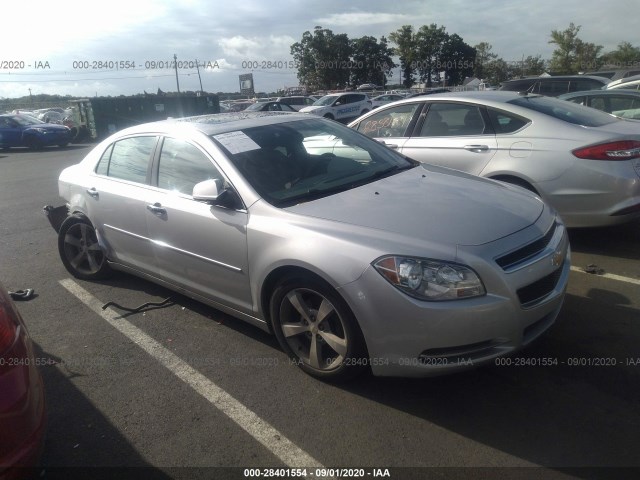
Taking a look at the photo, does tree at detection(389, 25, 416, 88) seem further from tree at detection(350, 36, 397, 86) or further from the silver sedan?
the silver sedan

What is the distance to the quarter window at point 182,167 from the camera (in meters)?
3.76

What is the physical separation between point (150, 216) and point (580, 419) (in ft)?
10.5

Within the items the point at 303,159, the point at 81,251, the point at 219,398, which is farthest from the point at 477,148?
the point at 81,251

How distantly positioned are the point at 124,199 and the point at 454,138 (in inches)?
135

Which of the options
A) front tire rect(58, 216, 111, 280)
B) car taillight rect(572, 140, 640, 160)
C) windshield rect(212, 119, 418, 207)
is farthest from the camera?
front tire rect(58, 216, 111, 280)

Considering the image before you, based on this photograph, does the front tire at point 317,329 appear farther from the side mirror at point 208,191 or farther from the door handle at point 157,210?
the door handle at point 157,210

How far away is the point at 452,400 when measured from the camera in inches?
118

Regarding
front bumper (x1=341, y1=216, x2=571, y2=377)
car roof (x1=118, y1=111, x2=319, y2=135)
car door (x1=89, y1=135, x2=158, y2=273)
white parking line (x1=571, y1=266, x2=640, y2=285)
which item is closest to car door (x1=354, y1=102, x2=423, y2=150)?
car roof (x1=118, y1=111, x2=319, y2=135)

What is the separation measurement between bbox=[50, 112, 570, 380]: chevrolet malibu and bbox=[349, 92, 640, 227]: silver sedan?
4.56ft

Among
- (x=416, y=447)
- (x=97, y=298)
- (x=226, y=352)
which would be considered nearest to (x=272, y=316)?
(x=226, y=352)

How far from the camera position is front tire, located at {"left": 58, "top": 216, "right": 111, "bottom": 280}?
16.4 ft

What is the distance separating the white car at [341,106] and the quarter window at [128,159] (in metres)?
18.4

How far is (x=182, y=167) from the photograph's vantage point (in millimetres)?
3965

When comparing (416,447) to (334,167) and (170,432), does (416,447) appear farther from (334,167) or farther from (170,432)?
(334,167)
